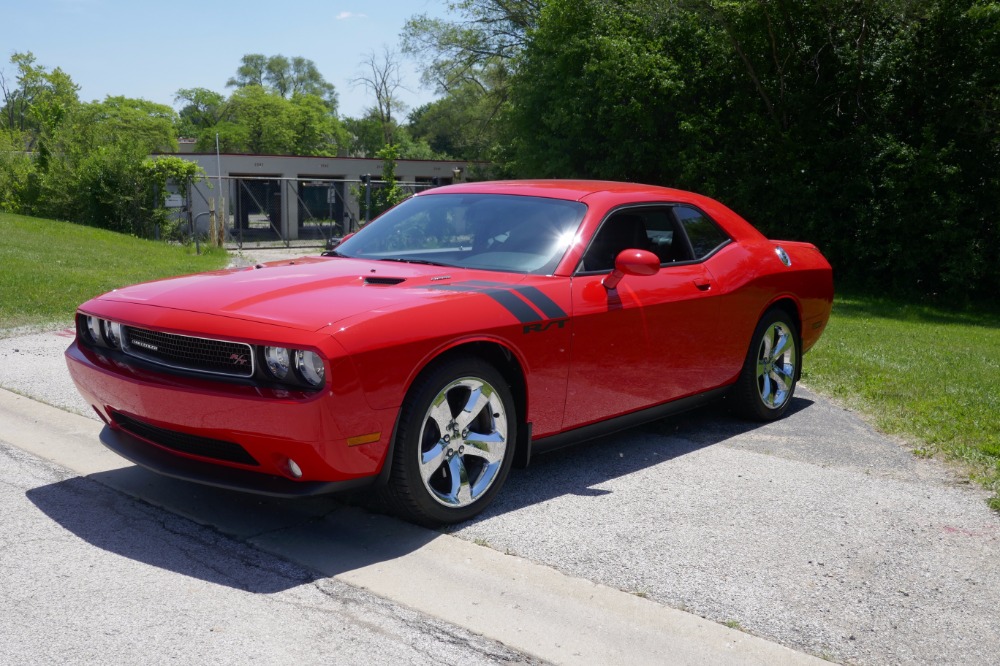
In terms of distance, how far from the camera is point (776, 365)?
6.35 m

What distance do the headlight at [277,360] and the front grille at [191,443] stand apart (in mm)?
352

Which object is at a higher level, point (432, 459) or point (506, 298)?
point (506, 298)

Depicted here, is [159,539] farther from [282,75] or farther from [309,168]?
[282,75]

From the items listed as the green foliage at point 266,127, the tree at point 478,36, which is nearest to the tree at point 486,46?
the tree at point 478,36

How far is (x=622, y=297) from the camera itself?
4.87 m

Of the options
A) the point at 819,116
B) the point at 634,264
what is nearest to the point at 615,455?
the point at 634,264

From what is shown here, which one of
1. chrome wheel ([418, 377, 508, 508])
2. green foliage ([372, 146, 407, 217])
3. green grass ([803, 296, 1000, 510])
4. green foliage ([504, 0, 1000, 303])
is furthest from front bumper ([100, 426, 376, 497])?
green foliage ([372, 146, 407, 217])

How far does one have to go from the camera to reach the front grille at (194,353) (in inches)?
147

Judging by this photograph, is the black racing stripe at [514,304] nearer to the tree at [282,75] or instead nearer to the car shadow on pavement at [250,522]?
the car shadow on pavement at [250,522]

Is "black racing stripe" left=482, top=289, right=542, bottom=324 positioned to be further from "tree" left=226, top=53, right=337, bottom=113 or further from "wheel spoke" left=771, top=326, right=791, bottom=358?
"tree" left=226, top=53, right=337, bottom=113

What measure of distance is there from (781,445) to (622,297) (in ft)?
5.42

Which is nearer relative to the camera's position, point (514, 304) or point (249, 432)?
point (249, 432)

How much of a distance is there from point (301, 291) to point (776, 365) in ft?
11.7

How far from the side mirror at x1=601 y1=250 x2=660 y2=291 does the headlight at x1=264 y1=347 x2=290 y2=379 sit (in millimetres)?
1825
